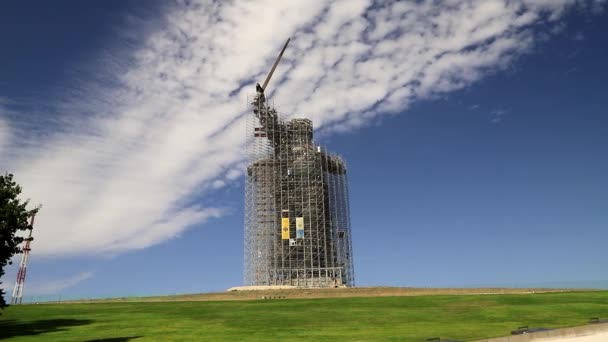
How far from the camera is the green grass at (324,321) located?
20.0 meters

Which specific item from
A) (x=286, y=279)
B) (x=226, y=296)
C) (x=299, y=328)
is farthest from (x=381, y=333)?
(x=286, y=279)

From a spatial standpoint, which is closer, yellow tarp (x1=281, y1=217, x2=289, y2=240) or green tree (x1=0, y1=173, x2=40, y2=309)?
green tree (x1=0, y1=173, x2=40, y2=309)

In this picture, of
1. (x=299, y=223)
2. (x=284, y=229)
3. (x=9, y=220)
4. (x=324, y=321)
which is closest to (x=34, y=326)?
(x=9, y=220)

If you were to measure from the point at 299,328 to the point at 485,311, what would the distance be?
1178 centimetres

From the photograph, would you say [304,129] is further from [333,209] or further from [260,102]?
[333,209]

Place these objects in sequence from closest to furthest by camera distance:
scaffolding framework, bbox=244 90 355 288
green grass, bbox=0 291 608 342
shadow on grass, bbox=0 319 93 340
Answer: green grass, bbox=0 291 608 342, shadow on grass, bbox=0 319 93 340, scaffolding framework, bbox=244 90 355 288

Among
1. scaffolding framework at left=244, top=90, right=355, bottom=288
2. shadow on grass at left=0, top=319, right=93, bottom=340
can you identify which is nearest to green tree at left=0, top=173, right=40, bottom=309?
shadow on grass at left=0, top=319, right=93, bottom=340

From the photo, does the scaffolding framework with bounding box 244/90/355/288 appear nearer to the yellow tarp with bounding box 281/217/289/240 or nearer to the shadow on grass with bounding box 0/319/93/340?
the yellow tarp with bounding box 281/217/289/240

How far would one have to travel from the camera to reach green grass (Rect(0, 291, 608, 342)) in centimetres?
1997

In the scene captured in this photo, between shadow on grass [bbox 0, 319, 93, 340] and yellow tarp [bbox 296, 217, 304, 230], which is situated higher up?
yellow tarp [bbox 296, 217, 304, 230]

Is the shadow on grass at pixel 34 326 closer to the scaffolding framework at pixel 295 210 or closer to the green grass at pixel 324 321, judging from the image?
the green grass at pixel 324 321

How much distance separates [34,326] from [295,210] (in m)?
55.3

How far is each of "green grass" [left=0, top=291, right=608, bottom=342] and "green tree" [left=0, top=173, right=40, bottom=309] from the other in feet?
12.8

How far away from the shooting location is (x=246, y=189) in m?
80.2
